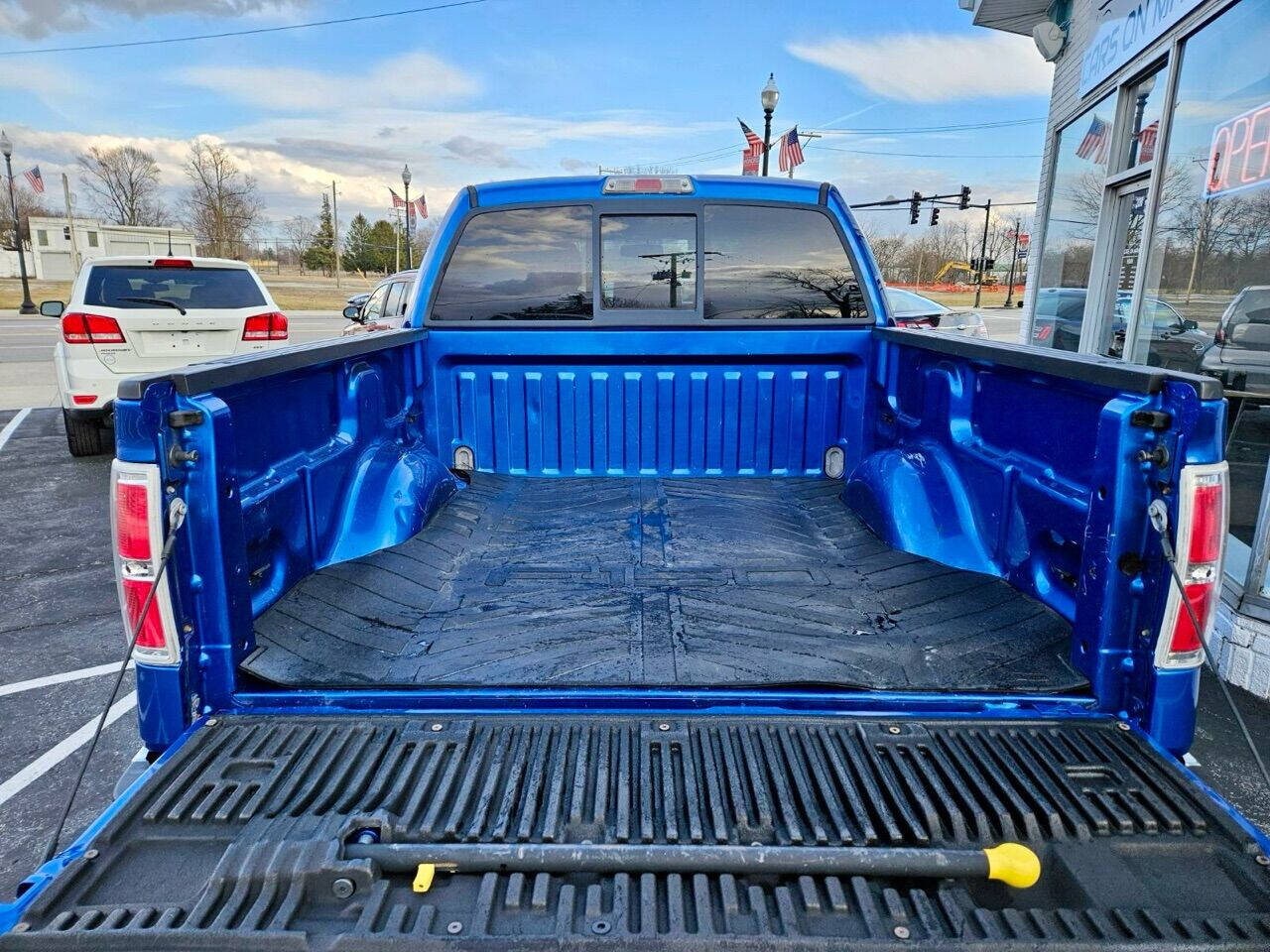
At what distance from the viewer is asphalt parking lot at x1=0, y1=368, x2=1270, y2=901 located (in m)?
3.18

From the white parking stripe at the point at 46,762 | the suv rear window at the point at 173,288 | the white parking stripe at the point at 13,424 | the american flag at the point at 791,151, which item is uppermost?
the american flag at the point at 791,151

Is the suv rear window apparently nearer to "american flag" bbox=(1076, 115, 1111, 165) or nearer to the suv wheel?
the suv wheel

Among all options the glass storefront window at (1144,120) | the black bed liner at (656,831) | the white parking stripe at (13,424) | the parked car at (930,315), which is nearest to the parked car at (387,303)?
the white parking stripe at (13,424)

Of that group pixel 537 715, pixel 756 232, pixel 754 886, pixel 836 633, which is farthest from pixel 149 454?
pixel 756 232

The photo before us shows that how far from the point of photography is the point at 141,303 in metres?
8.43

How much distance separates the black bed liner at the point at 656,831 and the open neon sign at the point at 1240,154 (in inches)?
192

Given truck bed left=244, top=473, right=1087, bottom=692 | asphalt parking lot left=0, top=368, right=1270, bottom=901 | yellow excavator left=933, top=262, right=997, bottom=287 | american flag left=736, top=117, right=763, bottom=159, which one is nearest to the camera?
truck bed left=244, top=473, right=1087, bottom=692

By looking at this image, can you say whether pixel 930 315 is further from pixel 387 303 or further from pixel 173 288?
pixel 173 288

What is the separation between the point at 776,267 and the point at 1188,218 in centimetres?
447

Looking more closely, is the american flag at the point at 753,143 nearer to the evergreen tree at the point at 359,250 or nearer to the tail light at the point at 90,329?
the tail light at the point at 90,329

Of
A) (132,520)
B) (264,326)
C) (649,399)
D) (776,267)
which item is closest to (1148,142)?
(776,267)

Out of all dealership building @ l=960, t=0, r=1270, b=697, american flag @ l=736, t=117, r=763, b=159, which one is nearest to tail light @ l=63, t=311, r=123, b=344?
dealership building @ l=960, t=0, r=1270, b=697

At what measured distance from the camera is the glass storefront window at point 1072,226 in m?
8.70

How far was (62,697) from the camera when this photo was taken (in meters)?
3.98
